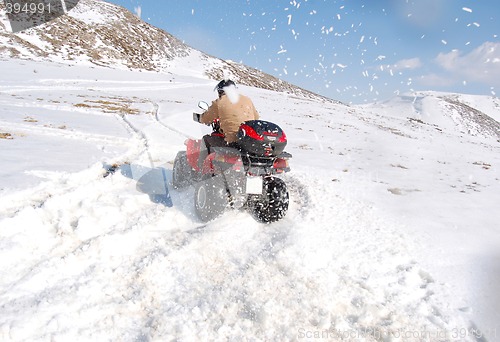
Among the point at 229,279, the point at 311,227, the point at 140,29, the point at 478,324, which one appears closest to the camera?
the point at 478,324

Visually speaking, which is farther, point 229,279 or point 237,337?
point 229,279

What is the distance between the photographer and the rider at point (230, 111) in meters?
5.36

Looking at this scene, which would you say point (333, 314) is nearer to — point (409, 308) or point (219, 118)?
point (409, 308)

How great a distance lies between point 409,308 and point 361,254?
42.0 inches

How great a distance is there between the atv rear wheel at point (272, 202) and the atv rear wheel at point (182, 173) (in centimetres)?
168

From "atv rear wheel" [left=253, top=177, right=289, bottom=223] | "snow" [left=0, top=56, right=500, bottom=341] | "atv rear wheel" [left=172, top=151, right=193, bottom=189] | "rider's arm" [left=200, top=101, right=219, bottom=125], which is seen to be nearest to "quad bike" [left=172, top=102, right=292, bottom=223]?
"atv rear wheel" [left=253, top=177, right=289, bottom=223]

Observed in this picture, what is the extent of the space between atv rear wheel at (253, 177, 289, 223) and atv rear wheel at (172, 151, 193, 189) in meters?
1.68

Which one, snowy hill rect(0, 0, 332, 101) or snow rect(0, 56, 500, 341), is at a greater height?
snowy hill rect(0, 0, 332, 101)

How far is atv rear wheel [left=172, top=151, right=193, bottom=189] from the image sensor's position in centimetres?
645

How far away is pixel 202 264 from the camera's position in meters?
4.02

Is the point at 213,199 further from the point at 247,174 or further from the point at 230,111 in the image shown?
the point at 230,111

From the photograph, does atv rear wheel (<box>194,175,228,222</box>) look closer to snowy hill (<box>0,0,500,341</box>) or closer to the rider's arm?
snowy hill (<box>0,0,500,341</box>)

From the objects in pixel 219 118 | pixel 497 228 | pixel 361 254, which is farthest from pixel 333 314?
pixel 497 228

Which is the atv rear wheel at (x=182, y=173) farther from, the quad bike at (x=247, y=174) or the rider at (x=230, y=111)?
the rider at (x=230, y=111)
